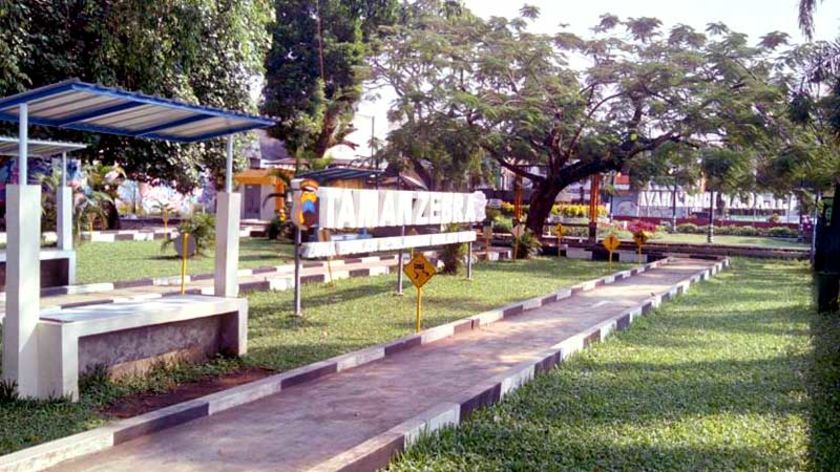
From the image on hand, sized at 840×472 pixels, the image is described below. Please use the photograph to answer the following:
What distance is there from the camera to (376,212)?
12133mm

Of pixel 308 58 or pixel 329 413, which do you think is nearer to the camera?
pixel 329 413

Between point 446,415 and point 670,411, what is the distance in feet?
6.32

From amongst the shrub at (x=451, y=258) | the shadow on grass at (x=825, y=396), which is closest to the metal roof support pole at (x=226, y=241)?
the shadow on grass at (x=825, y=396)

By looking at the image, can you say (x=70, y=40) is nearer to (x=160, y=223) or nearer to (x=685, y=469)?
(x=685, y=469)

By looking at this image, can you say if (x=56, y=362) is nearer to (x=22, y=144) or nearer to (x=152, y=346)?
(x=152, y=346)

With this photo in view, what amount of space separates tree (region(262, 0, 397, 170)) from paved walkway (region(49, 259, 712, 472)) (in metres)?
19.8

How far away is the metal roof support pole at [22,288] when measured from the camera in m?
5.94

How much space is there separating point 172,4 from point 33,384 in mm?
6210

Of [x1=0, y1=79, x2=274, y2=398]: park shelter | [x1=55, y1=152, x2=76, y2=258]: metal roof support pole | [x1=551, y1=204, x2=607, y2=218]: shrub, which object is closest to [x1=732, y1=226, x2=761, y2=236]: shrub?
[x1=551, y1=204, x2=607, y2=218]: shrub

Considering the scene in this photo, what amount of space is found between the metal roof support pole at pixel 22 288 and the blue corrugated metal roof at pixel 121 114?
1.44ft

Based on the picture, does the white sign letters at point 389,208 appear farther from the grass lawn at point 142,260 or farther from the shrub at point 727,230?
the shrub at point 727,230

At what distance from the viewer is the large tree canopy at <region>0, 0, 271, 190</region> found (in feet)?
34.7

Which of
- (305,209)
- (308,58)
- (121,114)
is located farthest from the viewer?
(308,58)

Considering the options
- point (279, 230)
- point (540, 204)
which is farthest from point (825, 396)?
point (279, 230)
